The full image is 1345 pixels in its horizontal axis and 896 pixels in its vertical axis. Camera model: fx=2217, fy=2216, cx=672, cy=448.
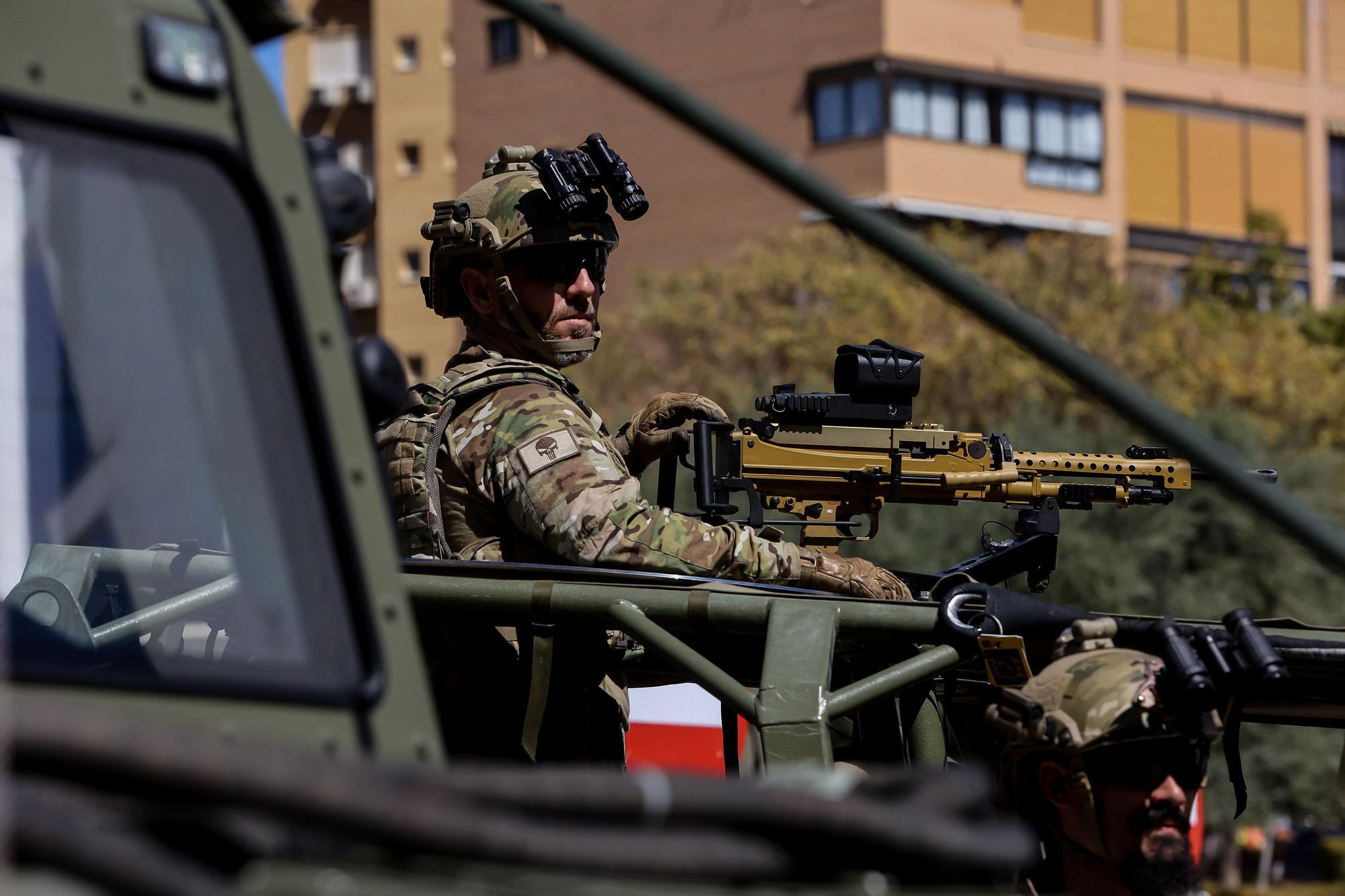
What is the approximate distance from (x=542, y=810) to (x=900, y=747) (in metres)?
3.25

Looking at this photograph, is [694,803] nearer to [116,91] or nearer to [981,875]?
[981,875]

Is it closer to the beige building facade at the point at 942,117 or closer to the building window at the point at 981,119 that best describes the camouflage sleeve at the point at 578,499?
the beige building facade at the point at 942,117

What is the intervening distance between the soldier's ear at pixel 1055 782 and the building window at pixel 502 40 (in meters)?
41.6

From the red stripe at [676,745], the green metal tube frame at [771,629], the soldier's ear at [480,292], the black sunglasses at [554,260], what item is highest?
the black sunglasses at [554,260]

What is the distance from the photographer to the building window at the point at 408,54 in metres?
49.8

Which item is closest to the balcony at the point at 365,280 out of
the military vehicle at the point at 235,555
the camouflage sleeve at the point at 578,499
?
the camouflage sleeve at the point at 578,499

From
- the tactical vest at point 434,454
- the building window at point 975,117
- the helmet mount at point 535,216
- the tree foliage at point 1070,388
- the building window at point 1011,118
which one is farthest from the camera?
the building window at point 1011,118

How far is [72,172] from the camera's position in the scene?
2.60 meters

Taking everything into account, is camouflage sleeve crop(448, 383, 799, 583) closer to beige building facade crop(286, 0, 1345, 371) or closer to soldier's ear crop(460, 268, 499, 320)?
soldier's ear crop(460, 268, 499, 320)

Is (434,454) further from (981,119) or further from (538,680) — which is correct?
(981,119)

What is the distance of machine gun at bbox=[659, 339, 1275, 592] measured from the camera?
599 cm

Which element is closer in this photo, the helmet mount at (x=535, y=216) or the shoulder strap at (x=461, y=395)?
the shoulder strap at (x=461, y=395)

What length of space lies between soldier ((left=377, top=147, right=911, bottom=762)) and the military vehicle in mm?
1414

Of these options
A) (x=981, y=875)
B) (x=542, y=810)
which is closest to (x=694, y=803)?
(x=542, y=810)
